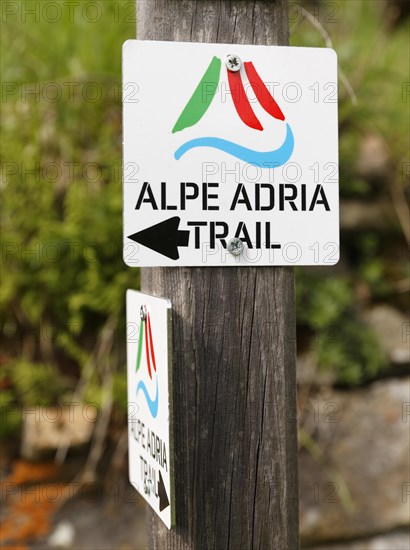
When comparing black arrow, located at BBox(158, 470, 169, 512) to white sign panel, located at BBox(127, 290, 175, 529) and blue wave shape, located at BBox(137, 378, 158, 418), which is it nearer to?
white sign panel, located at BBox(127, 290, 175, 529)

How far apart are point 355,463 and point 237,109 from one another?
2.50 metres

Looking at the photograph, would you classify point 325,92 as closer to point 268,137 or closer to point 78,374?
point 268,137

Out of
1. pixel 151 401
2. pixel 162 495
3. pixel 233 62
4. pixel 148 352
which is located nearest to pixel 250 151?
pixel 233 62

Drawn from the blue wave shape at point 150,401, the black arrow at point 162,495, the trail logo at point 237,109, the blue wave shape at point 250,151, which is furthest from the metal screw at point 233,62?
the black arrow at point 162,495

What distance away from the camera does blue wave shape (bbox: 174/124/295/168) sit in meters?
1.51

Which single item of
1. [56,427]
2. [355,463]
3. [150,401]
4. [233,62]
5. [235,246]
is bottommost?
[355,463]

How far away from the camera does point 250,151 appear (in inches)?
60.5

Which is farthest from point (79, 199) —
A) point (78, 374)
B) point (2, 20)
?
point (2, 20)

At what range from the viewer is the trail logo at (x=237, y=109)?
1.51 m

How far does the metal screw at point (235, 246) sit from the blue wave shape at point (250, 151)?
0.19 meters

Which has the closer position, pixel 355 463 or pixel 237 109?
pixel 237 109

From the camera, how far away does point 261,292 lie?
158 cm

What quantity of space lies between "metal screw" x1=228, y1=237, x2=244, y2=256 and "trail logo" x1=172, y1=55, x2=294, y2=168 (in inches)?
7.4

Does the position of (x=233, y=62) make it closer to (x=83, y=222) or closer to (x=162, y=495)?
(x=162, y=495)
